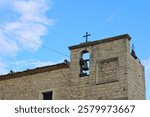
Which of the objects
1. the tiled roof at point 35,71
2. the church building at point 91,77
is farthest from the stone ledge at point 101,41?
the tiled roof at point 35,71

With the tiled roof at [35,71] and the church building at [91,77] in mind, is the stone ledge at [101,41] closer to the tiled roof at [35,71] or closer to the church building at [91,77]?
the church building at [91,77]

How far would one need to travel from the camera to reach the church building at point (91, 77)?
17.4m

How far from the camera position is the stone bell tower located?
1730 cm

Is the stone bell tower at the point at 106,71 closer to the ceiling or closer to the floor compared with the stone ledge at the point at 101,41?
closer to the floor

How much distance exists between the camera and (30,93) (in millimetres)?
19516

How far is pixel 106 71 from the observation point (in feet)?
58.7

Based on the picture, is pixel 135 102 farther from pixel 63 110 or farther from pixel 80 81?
pixel 80 81

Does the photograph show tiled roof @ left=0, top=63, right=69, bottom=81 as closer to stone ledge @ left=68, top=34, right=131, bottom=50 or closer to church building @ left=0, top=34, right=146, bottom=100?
church building @ left=0, top=34, right=146, bottom=100

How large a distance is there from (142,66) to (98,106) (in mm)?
9576

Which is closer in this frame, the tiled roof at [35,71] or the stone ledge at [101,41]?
the stone ledge at [101,41]

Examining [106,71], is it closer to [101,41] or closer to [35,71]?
[101,41]

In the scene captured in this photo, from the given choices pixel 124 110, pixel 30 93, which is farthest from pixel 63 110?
pixel 30 93

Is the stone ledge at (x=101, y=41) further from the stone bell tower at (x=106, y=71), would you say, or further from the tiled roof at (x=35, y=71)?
the tiled roof at (x=35, y=71)

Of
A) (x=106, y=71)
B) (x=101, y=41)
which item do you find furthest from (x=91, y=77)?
(x=101, y=41)
